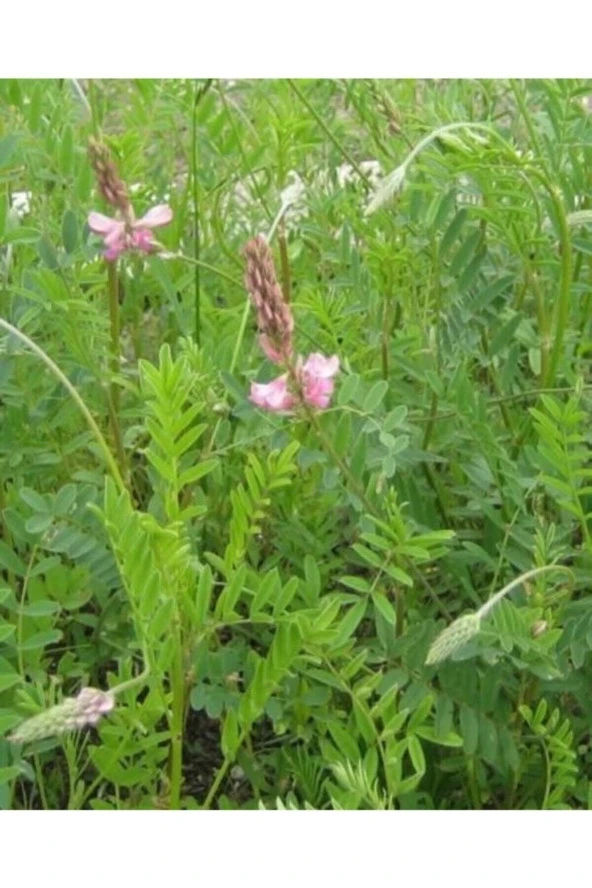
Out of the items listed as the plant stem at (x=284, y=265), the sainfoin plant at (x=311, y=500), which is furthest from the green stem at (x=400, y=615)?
the plant stem at (x=284, y=265)

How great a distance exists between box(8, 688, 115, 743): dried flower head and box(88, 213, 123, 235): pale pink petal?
49cm

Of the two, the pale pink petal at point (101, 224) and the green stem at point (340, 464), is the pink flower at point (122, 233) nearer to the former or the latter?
the pale pink petal at point (101, 224)

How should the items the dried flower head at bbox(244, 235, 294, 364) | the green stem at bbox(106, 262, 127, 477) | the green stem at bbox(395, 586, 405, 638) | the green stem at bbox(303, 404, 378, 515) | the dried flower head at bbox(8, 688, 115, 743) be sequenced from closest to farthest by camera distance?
1. the dried flower head at bbox(8, 688, 115, 743)
2. the dried flower head at bbox(244, 235, 294, 364)
3. the green stem at bbox(303, 404, 378, 515)
4. the green stem at bbox(395, 586, 405, 638)
5. the green stem at bbox(106, 262, 127, 477)

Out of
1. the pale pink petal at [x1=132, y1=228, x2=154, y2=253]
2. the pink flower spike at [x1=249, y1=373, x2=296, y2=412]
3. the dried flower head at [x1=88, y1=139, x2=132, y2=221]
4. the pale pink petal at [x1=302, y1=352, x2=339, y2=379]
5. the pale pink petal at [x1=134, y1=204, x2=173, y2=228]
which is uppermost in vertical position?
the dried flower head at [x1=88, y1=139, x2=132, y2=221]

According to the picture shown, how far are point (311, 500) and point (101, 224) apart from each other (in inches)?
12.3

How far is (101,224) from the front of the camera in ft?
4.62

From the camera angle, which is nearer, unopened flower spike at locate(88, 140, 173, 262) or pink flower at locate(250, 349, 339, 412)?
pink flower at locate(250, 349, 339, 412)

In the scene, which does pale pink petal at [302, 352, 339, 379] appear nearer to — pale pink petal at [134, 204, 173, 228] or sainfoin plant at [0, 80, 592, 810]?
sainfoin plant at [0, 80, 592, 810]

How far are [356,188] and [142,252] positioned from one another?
0.55 m

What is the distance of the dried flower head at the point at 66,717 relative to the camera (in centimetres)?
102

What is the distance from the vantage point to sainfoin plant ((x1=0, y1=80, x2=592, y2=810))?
4.07ft

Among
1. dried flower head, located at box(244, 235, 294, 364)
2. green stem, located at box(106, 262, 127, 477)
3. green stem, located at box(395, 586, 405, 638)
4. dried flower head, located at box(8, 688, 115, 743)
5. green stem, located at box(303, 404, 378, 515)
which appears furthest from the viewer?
green stem, located at box(106, 262, 127, 477)

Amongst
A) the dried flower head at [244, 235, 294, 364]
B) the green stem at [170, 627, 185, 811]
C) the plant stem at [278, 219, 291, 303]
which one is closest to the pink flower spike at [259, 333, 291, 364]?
the dried flower head at [244, 235, 294, 364]

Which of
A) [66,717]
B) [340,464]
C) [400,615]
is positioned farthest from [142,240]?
[66,717]
